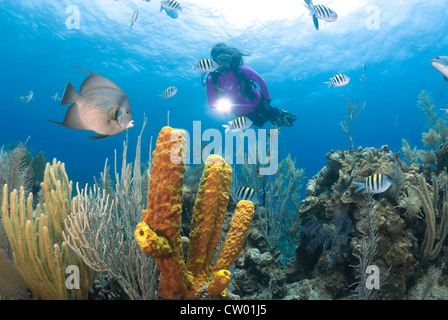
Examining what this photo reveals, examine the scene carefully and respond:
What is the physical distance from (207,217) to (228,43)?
20.4 metres

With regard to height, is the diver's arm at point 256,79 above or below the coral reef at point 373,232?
above

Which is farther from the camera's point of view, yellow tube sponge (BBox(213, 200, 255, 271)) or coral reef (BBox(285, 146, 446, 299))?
coral reef (BBox(285, 146, 446, 299))

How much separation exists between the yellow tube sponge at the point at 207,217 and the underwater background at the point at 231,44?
6.48 m

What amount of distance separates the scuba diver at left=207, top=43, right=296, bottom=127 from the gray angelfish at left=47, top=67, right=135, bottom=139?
663 centimetres

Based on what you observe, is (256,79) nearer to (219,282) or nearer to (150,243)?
(219,282)

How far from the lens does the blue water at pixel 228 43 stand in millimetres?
17047

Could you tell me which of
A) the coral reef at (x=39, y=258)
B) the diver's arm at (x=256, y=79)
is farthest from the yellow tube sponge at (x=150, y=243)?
the diver's arm at (x=256, y=79)

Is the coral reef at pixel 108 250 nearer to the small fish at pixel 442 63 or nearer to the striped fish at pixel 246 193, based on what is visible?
the striped fish at pixel 246 193

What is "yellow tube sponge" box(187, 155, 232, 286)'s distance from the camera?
2.29 metres

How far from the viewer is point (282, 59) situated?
74.4 ft

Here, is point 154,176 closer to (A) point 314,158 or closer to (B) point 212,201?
(B) point 212,201

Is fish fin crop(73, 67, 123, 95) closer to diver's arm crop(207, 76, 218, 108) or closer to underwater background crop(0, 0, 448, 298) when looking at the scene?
diver's arm crop(207, 76, 218, 108)

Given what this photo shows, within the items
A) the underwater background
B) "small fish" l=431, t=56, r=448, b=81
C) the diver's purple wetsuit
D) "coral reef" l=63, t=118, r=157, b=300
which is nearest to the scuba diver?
the diver's purple wetsuit
